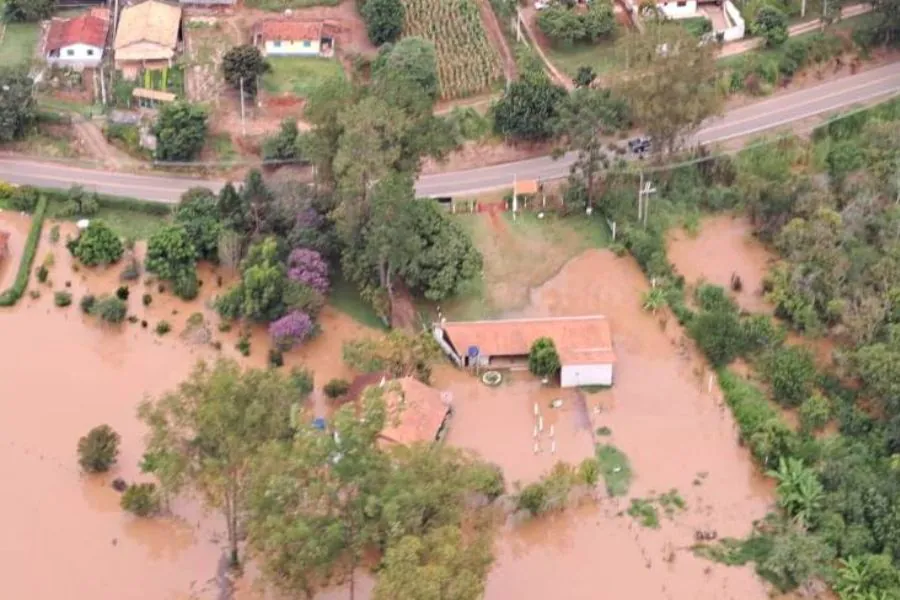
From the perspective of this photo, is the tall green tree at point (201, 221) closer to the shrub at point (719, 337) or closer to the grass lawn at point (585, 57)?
the grass lawn at point (585, 57)

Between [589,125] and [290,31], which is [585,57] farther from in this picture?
[290,31]

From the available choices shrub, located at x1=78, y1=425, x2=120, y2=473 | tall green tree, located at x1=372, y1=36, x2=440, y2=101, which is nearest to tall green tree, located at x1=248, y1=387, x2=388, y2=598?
shrub, located at x1=78, y1=425, x2=120, y2=473

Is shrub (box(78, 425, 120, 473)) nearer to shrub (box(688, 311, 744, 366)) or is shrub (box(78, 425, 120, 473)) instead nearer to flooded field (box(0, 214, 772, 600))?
flooded field (box(0, 214, 772, 600))

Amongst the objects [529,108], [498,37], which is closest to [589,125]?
[529,108]

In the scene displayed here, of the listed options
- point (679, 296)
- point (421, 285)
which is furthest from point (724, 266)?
point (421, 285)

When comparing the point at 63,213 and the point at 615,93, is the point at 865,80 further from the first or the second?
the point at 63,213

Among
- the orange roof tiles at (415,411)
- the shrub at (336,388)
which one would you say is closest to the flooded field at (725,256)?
the orange roof tiles at (415,411)

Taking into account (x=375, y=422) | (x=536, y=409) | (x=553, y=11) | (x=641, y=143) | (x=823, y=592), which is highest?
(x=553, y=11)
